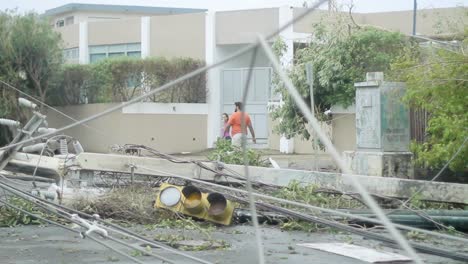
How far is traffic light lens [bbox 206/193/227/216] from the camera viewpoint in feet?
37.4

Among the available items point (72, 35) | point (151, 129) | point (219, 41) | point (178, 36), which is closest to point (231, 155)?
point (151, 129)

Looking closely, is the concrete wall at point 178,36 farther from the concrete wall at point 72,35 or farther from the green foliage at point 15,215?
the green foliage at point 15,215

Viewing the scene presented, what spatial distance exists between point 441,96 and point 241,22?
19.1m

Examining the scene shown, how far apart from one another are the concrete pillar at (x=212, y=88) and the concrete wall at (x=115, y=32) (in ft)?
14.2

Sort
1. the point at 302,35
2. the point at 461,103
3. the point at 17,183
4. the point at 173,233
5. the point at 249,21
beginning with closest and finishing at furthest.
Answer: the point at 173,233
the point at 17,183
the point at 461,103
the point at 302,35
the point at 249,21

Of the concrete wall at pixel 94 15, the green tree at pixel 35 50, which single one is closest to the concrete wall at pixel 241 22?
the green tree at pixel 35 50

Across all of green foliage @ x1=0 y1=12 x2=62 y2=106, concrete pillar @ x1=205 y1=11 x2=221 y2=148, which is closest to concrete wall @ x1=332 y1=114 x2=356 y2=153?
concrete pillar @ x1=205 y1=11 x2=221 y2=148

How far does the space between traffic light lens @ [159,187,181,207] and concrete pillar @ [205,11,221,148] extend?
66.7ft

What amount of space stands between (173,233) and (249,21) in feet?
69.8

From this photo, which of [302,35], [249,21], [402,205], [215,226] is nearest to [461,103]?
[402,205]

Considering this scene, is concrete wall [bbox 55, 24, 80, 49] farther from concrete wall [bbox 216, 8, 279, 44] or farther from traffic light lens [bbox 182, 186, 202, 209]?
traffic light lens [bbox 182, 186, 202, 209]

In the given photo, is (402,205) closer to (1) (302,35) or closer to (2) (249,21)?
(1) (302,35)

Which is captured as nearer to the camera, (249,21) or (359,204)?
(359,204)

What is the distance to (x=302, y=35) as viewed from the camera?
95.5ft
